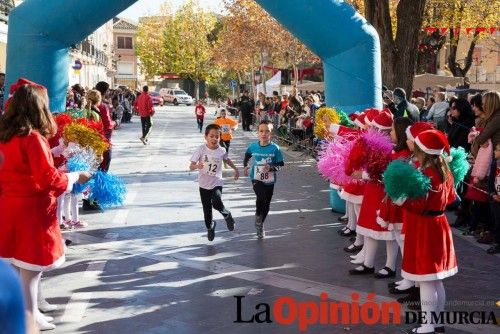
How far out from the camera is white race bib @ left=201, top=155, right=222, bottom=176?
8961mm

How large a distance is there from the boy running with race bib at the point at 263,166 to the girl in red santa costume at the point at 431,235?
3.66m

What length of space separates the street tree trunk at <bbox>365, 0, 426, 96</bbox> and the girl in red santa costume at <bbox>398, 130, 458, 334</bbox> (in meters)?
9.37

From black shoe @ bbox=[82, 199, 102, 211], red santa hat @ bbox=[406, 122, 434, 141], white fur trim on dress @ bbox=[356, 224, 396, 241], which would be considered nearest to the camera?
red santa hat @ bbox=[406, 122, 434, 141]

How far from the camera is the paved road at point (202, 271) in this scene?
6.02 m

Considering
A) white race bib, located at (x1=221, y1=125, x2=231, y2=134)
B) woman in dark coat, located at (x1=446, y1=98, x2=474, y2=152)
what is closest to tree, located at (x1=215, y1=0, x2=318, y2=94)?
white race bib, located at (x1=221, y1=125, x2=231, y2=134)

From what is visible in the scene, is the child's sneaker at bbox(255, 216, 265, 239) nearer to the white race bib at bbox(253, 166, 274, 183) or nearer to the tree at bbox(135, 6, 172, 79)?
the white race bib at bbox(253, 166, 274, 183)

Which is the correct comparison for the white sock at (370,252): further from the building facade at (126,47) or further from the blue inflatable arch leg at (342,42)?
the building facade at (126,47)

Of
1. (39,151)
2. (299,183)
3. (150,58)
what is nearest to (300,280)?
(39,151)

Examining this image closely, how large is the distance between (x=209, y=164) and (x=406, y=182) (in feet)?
12.8

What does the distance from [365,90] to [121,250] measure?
14.2 ft

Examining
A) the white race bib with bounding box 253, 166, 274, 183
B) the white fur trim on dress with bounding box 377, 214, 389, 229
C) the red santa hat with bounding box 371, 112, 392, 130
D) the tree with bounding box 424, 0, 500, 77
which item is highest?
the tree with bounding box 424, 0, 500, 77

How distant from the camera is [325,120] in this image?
385 inches

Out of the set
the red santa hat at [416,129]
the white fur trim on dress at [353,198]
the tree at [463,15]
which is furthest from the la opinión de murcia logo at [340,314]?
the tree at [463,15]

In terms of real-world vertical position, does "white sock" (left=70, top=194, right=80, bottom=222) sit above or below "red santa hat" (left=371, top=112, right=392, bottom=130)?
below
